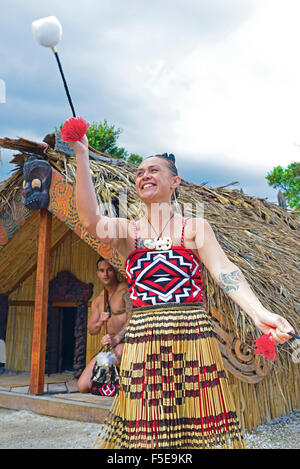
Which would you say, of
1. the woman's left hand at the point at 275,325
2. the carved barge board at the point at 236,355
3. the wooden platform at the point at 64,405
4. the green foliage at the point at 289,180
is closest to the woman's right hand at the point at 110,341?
the wooden platform at the point at 64,405

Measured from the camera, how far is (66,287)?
246 inches

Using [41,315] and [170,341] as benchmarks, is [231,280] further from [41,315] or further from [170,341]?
[41,315]

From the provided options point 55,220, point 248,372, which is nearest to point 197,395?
point 248,372

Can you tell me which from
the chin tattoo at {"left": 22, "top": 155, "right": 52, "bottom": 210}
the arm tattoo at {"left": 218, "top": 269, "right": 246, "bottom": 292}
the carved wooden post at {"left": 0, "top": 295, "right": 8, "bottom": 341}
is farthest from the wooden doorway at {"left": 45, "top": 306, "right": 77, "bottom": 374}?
the arm tattoo at {"left": 218, "top": 269, "right": 246, "bottom": 292}

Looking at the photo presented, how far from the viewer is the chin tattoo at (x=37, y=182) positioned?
15.6 feet

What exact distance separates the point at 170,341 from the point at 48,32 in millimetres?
1793

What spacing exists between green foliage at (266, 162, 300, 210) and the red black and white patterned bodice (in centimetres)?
1512

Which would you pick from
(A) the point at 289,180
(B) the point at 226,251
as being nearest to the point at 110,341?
Result: (B) the point at 226,251

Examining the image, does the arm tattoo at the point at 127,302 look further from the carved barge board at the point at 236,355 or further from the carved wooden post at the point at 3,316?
the carved wooden post at the point at 3,316

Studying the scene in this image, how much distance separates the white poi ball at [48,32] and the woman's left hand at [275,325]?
1.83 meters

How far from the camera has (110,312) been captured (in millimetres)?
4969

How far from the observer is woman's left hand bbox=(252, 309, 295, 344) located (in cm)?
159
